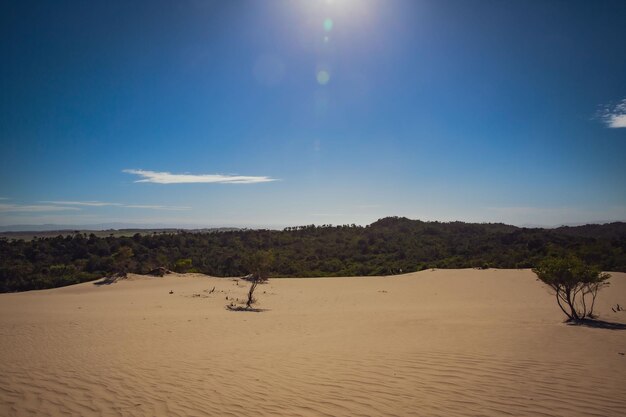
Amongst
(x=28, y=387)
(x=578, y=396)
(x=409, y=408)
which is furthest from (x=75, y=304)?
(x=578, y=396)

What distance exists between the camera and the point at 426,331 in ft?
36.8

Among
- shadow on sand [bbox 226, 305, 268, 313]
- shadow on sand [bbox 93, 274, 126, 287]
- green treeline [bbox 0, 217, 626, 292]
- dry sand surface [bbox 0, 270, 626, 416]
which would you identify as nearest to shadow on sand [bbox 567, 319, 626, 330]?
dry sand surface [bbox 0, 270, 626, 416]

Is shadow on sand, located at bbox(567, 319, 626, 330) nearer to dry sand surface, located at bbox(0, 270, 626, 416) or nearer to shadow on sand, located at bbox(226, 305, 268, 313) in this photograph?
dry sand surface, located at bbox(0, 270, 626, 416)

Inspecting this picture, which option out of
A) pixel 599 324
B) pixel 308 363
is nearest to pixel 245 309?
pixel 308 363

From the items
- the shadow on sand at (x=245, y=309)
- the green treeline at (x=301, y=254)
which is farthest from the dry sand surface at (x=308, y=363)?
the green treeline at (x=301, y=254)

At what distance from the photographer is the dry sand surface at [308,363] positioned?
213 inches

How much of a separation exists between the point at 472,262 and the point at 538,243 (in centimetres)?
1205

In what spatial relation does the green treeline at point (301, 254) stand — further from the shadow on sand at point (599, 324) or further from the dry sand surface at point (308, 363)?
the shadow on sand at point (599, 324)

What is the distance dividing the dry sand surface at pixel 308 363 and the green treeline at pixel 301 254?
11.8m

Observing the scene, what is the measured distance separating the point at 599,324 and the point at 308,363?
10737 millimetres

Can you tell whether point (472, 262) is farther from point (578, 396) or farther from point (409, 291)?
point (578, 396)

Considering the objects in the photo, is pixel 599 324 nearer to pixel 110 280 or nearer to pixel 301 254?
pixel 110 280

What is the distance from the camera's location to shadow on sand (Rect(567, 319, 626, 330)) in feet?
36.1

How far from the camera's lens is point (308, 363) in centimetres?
777
